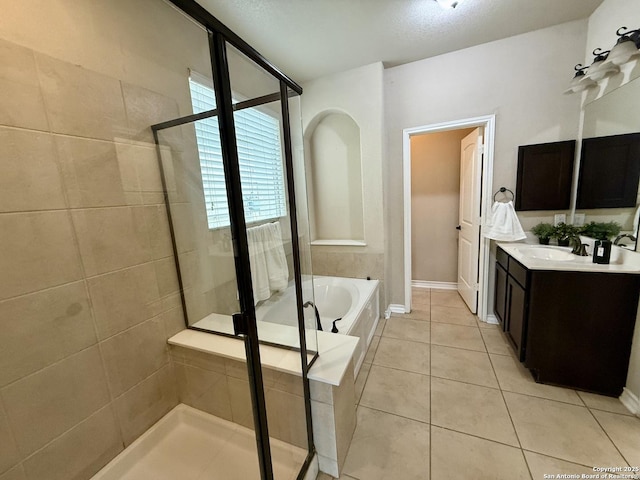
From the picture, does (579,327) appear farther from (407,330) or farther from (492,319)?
(407,330)

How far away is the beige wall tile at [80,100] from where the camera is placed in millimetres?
1013

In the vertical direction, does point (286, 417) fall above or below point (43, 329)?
below

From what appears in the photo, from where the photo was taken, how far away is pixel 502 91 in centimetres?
227

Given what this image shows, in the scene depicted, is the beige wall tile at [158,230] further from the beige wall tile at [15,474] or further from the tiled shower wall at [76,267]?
the beige wall tile at [15,474]

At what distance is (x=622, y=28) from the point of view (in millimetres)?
1552

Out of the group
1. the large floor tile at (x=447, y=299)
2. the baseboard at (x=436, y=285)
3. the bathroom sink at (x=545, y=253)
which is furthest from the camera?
the baseboard at (x=436, y=285)

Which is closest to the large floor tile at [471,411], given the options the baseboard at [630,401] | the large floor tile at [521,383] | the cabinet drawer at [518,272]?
the large floor tile at [521,383]

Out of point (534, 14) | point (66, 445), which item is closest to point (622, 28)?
point (534, 14)

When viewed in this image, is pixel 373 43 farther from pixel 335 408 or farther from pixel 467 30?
pixel 335 408

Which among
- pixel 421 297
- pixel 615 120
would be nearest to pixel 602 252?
pixel 615 120

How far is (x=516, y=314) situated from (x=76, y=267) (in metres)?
2.77

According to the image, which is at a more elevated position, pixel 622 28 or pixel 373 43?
pixel 373 43

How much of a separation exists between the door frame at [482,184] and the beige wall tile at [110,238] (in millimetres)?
2393

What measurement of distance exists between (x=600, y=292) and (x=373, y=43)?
96.8 inches
